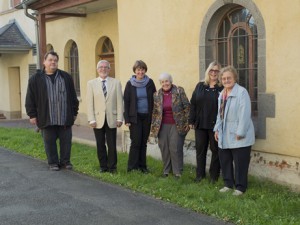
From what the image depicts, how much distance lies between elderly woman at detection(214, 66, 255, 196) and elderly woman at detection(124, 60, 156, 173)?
1.42m

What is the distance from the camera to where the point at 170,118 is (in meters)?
6.99

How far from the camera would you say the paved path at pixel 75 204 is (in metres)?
5.15

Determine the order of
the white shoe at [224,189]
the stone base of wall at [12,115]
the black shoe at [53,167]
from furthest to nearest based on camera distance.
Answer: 1. the stone base of wall at [12,115]
2. the black shoe at [53,167]
3. the white shoe at [224,189]

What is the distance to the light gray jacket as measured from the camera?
581 centimetres

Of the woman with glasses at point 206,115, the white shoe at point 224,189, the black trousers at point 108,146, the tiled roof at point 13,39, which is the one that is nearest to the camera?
the white shoe at point 224,189

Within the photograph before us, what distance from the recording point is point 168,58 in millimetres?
8234

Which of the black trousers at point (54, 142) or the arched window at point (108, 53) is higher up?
the arched window at point (108, 53)

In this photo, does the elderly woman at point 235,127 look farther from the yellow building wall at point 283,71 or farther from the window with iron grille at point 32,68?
the window with iron grille at point 32,68

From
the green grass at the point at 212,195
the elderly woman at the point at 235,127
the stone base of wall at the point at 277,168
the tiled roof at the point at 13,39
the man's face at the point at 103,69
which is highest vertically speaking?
the tiled roof at the point at 13,39

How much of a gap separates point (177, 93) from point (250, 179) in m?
1.65

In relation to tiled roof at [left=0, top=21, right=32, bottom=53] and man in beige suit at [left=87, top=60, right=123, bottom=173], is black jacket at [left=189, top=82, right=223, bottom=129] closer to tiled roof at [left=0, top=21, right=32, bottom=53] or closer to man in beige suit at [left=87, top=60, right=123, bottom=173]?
man in beige suit at [left=87, top=60, right=123, bottom=173]

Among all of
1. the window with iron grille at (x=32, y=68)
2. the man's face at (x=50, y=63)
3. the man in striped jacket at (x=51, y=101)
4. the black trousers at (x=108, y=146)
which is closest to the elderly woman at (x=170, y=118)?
the black trousers at (x=108, y=146)

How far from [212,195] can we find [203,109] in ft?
4.17

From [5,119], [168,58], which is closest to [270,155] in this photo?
[168,58]
